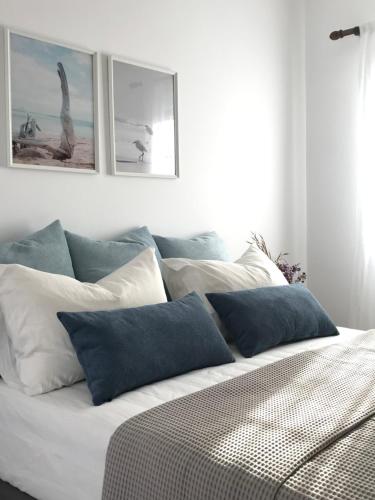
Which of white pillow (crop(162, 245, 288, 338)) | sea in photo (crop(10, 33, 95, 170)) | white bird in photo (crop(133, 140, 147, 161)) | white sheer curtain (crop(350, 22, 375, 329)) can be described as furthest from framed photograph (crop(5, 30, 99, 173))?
white sheer curtain (crop(350, 22, 375, 329))

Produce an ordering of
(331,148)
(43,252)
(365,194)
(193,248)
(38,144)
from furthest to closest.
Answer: (331,148), (365,194), (193,248), (38,144), (43,252)

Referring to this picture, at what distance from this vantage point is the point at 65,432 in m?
1.56

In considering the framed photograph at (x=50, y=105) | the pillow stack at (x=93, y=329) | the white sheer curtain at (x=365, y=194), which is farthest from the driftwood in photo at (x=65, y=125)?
the white sheer curtain at (x=365, y=194)

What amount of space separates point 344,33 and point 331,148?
773mm

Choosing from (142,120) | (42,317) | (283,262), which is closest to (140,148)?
(142,120)

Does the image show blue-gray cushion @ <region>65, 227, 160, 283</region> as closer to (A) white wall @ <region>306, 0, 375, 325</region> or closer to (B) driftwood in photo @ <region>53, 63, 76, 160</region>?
(B) driftwood in photo @ <region>53, 63, 76, 160</region>

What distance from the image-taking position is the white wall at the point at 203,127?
2473mm

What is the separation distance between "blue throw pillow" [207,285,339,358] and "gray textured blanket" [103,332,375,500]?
1.70ft

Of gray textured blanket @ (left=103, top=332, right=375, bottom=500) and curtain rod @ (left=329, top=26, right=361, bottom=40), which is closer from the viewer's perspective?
gray textured blanket @ (left=103, top=332, right=375, bottom=500)

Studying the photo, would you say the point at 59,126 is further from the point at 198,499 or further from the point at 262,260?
the point at 198,499

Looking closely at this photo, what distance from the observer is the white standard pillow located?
5.88 ft

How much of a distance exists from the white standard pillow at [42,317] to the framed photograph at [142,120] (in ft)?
3.03

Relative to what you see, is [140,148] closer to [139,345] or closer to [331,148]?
[139,345]

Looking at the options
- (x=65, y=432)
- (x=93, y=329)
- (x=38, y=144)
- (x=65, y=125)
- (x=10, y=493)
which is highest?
(x=65, y=125)
